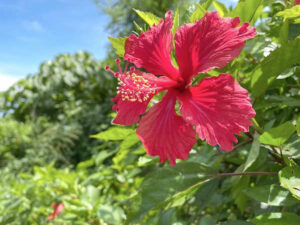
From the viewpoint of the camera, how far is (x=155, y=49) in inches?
27.2

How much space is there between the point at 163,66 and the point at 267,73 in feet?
0.78

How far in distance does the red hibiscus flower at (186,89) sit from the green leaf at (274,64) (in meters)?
0.10

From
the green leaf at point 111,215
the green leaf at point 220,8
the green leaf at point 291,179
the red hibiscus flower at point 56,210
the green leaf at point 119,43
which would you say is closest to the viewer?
the green leaf at point 291,179

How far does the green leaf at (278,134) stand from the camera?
2.00 feet

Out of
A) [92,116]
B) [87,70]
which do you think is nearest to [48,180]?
[92,116]

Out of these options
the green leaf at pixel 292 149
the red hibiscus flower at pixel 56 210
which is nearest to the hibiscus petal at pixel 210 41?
the green leaf at pixel 292 149

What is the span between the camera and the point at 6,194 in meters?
1.74

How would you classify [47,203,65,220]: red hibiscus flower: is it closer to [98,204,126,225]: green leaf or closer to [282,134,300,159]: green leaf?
[98,204,126,225]: green leaf

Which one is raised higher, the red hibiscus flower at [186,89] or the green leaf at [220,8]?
the green leaf at [220,8]

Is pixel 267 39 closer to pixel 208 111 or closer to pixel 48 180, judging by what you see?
pixel 208 111

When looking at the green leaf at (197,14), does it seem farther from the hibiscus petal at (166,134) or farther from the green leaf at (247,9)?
the hibiscus petal at (166,134)

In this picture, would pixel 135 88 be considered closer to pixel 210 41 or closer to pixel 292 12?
pixel 210 41

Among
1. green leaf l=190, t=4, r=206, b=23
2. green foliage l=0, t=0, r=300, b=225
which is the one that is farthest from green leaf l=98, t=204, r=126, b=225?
green leaf l=190, t=4, r=206, b=23

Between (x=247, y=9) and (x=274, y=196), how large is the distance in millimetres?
420
